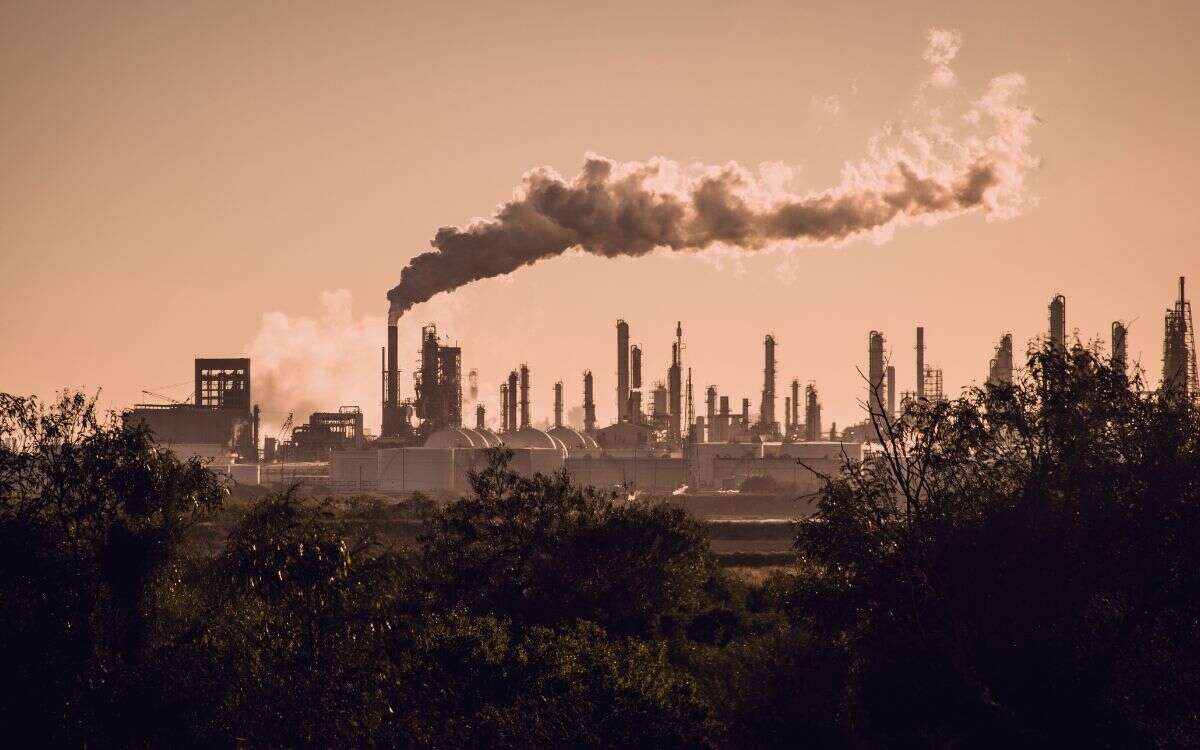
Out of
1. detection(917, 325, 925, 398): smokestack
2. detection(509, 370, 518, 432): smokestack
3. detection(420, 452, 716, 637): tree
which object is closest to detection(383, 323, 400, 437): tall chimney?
detection(509, 370, 518, 432): smokestack

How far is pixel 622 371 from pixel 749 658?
110831 mm

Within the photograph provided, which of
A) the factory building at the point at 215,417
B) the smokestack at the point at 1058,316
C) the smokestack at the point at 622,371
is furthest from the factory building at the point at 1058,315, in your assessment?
the factory building at the point at 215,417

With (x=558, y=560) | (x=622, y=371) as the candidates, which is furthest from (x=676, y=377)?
(x=558, y=560)

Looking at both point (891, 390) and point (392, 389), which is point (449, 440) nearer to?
point (392, 389)

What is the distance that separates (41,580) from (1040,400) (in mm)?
16546

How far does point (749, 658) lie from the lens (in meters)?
26.7

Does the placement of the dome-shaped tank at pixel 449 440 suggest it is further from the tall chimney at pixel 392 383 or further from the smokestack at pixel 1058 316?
the smokestack at pixel 1058 316

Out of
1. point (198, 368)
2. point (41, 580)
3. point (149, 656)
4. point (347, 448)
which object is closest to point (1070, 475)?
point (149, 656)

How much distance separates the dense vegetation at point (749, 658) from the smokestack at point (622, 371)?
10941 centimetres

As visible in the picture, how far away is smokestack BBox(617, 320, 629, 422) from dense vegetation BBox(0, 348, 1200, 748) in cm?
10941

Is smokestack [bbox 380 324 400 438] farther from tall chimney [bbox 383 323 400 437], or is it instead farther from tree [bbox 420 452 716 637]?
tree [bbox 420 452 716 637]

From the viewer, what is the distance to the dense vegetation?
18594 millimetres

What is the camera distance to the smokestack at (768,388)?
136 m

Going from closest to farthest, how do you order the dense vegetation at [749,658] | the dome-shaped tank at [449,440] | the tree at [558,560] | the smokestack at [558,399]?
the dense vegetation at [749,658], the tree at [558,560], the dome-shaped tank at [449,440], the smokestack at [558,399]
